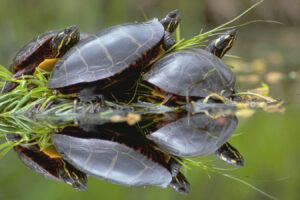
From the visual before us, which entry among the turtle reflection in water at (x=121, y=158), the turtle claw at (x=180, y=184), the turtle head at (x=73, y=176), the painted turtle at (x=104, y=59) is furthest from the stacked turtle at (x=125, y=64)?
the turtle claw at (x=180, y=184)

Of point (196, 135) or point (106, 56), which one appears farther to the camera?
point (106, 56)

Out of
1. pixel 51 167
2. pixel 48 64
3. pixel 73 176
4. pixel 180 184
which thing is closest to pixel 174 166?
pixel 180 184

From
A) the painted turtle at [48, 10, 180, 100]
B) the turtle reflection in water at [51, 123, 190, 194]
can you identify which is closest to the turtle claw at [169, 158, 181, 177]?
the turtle reflection in water at [51, 123, 190, 194]

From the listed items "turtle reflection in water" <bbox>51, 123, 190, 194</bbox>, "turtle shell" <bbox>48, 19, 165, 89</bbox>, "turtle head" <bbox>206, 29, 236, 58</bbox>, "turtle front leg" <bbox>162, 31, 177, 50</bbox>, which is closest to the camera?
"turtle reflection in water" <bbox>51, 123, 190, 194</bbox>

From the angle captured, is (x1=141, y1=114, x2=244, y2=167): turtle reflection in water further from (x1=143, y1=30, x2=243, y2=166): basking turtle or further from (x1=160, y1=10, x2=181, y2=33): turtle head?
(x1=160, y1=10, x2=181, y2=33): turtle head

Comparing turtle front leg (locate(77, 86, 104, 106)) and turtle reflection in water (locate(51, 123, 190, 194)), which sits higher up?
turtle reflection in water (locate(51, 123, 190, 194))

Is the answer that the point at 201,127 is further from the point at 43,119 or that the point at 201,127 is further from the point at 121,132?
the point at 43,119

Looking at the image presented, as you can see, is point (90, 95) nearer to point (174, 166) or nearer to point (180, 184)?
point (174, 166)

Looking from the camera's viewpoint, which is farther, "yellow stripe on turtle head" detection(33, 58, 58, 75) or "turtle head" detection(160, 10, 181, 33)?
"turtle head" detection(160, 10, 181, 33)
